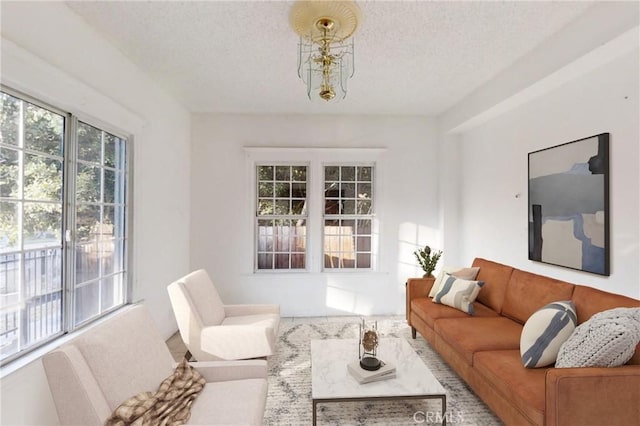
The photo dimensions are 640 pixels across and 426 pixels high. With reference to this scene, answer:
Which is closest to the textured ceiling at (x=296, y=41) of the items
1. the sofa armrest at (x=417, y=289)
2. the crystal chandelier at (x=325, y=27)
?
the crystal chandelier at (x=325, y=27)

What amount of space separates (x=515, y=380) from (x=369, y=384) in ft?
2.88

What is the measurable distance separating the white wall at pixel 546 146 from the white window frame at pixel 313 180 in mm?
1216

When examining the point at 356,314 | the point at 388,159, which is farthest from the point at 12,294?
the point at 388,159

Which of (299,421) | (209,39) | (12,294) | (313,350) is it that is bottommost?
(299,421)

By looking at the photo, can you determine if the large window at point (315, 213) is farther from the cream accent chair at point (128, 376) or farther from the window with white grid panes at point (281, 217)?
the cream accent chair at point (128, 376)

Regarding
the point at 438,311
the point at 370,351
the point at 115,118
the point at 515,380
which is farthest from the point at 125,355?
the point at 438,311

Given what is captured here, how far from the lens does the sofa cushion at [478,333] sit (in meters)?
2.40

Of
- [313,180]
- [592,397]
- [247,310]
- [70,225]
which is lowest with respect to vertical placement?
[247,310]

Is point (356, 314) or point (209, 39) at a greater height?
point (209, 39)

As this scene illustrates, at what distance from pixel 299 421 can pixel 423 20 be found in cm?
302

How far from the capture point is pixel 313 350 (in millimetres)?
2693

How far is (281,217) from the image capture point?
15.4 ft

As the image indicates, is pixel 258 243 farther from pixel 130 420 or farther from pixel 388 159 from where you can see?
pixel 130 420

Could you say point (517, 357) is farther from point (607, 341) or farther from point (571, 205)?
point (571, 205)
